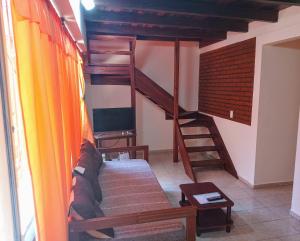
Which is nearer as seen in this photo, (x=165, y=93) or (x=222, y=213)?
(x=222, y=213)

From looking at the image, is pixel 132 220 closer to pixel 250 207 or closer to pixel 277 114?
pixel 250 207

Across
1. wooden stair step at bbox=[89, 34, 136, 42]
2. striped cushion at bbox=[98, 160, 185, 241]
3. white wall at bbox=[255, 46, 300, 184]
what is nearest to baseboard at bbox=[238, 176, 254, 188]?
white wall at bbox=[255, 46, 300, 184]

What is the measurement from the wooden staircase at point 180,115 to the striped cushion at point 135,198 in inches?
48.9

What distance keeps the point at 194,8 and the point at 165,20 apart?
636 millimetres

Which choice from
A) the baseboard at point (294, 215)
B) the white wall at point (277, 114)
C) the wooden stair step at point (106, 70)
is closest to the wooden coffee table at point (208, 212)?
the baseboard at point (294, 215)

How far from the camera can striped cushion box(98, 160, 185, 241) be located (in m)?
1.72

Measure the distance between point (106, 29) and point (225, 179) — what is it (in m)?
3.04

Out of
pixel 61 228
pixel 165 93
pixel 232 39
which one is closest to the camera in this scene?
pixel 61 228

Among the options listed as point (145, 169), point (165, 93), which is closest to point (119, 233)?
point (145, 169)

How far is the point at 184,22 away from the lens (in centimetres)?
333

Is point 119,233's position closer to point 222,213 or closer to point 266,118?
point 222,213

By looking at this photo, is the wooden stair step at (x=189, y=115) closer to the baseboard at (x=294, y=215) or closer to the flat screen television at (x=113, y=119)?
the flat screen television at (x=113, y=119)

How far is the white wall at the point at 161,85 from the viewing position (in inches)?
194

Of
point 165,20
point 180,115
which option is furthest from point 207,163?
point 165,20
